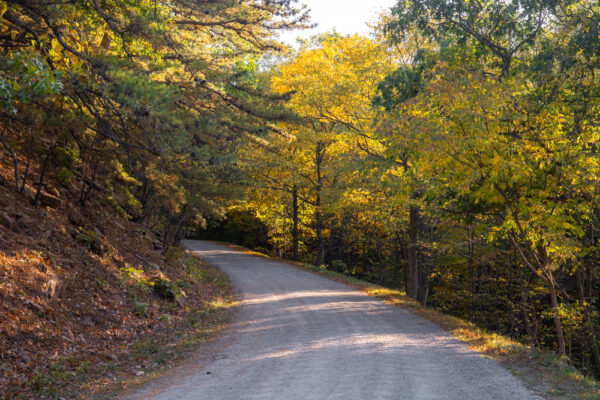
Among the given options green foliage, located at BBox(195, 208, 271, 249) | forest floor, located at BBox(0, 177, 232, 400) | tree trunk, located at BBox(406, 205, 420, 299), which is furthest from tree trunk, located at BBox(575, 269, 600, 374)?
green foliage, located at BBox(195, 208, 271, 249)

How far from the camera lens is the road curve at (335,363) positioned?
5.73 metres

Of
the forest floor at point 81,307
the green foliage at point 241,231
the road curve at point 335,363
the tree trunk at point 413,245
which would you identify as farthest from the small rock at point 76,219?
the green foliage at point 241,231

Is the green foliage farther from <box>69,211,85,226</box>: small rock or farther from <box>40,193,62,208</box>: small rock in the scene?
<box>40,193,62,208</box>: small rock

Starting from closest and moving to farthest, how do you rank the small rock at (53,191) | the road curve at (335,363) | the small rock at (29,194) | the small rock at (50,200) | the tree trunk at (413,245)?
the road curve at (335,363) → the small rock at (29,194) → the small rock at (50,200) → the small rock at (53,191) → the tree trunk at (413,245)

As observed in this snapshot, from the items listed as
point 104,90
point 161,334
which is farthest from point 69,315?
point 104,90

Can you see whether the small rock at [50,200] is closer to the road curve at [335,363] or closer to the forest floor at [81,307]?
the forest floor at [81,307]

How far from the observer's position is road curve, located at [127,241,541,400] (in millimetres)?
5734

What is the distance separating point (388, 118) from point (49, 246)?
7743mm

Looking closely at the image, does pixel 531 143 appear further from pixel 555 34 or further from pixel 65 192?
pixel 65 192

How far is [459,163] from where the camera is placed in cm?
822

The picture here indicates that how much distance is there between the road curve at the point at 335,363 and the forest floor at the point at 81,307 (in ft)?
2.77

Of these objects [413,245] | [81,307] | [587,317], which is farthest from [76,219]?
[587,317]

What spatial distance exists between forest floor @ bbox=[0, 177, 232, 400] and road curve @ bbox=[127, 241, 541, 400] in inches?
33.2

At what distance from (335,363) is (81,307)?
16.5ft
